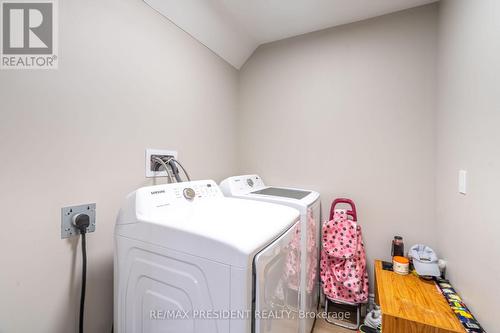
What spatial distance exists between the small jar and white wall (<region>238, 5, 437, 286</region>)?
0.76 ft

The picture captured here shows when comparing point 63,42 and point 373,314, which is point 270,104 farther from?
point 373,314

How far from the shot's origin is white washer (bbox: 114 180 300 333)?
2.26 ft

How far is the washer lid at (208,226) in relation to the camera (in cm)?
70

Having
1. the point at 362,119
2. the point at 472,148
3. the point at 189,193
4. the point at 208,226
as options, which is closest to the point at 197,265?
the point at 208,226

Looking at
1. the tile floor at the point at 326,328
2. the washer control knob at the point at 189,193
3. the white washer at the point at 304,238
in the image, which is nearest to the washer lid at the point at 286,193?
the white washer at the point at 304,238

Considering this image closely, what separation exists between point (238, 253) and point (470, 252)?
1.22 m

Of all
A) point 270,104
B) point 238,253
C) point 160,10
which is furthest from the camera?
point 270,104

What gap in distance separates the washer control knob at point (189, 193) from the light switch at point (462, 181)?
56.3 inches

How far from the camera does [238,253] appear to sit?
26.6 inches

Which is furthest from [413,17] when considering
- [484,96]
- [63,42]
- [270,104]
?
[63,42]

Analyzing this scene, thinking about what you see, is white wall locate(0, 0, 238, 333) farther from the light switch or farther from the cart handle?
the light switch

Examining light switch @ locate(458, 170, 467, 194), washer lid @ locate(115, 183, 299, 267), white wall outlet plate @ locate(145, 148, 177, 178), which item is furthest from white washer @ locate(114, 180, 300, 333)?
light switch @ locate(458, 170, 467, 194)

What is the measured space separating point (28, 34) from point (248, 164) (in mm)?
1748

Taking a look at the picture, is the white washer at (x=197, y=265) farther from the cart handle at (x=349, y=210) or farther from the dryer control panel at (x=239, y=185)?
the cart handle at (x=349, y=210)
